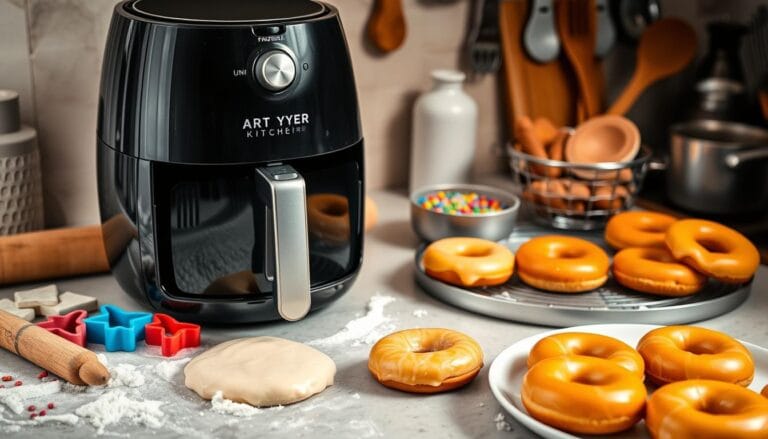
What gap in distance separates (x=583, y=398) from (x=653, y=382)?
0.14 meters

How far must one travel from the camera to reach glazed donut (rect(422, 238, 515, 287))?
3.69 feet

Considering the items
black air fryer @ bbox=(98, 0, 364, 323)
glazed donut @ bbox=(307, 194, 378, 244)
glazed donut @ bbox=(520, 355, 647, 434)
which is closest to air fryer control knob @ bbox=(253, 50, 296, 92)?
black air fryer @ bbox=(98, 0, 364, 323)

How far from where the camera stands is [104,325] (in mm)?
1022

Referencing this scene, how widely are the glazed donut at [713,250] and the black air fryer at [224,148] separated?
0.38 m

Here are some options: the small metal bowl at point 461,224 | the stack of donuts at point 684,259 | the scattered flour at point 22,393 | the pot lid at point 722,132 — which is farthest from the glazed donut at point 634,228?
the scattered flour at point 22,393

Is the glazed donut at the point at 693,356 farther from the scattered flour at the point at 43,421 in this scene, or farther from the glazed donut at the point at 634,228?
the scattered flour at the point at 43,421

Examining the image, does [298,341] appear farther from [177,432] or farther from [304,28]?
[304,28]

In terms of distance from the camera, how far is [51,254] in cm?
116

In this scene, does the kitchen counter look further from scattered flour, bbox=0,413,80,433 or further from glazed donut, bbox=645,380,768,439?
glazed donut, bbox=645,380,768,439

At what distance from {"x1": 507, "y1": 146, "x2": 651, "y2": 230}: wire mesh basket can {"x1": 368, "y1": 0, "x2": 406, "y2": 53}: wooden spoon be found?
23 cm

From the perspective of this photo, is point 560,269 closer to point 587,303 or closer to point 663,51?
point 587,303

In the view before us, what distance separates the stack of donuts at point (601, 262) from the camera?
1.13 m

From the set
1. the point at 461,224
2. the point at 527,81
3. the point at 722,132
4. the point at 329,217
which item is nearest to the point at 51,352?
the point at 329,217

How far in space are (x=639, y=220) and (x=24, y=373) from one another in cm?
74
